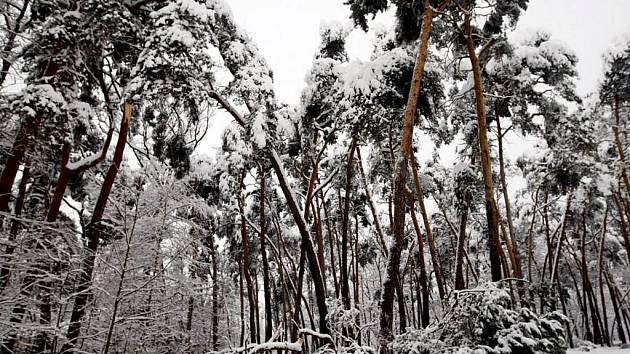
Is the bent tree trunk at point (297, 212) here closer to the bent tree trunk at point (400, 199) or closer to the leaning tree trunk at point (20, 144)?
the bent tree trunk at point (400, 199)

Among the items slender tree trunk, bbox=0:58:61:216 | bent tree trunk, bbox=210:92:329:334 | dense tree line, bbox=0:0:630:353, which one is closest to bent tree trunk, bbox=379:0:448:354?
dense tree line, bbox=0:0:630:353

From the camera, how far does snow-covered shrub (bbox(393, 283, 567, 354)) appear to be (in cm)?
462

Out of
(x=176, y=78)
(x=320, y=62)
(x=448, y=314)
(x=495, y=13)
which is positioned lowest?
(x=448, y=314)

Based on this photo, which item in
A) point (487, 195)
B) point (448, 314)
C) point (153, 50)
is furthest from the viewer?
point (487, 195)

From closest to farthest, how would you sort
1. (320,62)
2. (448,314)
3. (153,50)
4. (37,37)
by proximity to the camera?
(448,314), (37,37), (153,50), (320,62)

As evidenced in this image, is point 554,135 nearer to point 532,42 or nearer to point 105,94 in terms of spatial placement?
point 532,42

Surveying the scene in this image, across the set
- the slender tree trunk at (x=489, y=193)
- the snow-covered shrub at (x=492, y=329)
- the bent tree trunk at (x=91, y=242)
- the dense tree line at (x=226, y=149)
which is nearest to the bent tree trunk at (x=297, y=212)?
the dense tree line at (x=226, y=149)

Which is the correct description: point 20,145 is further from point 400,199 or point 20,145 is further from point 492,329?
point 492,329

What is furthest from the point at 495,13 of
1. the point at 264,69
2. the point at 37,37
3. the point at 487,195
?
the point at 37,37

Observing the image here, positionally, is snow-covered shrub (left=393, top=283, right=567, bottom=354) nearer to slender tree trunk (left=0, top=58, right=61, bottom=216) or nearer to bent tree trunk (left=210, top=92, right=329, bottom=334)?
bent tree trunk (left=210, top=92, right=329, bottom=334)

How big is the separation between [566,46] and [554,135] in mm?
3248

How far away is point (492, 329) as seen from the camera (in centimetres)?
488

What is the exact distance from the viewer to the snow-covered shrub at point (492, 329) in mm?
4617

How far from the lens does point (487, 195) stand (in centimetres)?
820
